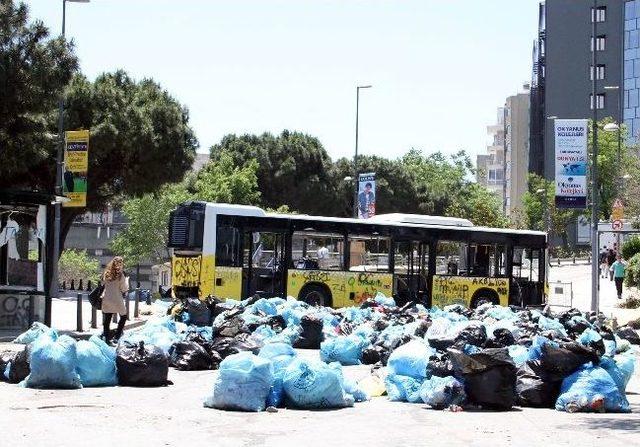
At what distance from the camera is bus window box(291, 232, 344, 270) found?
30297 mm

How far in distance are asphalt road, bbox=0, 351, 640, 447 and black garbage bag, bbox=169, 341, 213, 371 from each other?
2.82 m

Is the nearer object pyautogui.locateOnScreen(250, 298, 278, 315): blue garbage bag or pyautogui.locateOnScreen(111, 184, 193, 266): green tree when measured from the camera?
pyautogui.locateOnScreen(250, 298, 278, 315): blue garbage bag

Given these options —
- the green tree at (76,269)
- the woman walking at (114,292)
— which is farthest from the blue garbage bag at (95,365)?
the green tree at (76,269)

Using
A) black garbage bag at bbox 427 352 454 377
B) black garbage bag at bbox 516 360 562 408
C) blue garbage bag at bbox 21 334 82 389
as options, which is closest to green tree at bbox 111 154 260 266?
blue garbage bag at bbox 21 334 82 389

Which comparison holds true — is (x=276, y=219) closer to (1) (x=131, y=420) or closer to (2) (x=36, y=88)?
(2) (x=36, y=88)

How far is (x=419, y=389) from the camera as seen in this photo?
1340 centimetres

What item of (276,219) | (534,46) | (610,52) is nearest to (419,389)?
(276,219)

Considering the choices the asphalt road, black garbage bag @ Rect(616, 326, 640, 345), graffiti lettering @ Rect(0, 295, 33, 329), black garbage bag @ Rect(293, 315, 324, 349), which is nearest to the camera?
the asphalt road

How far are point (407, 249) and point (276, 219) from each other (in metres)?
3.97

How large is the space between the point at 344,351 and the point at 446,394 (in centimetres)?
523

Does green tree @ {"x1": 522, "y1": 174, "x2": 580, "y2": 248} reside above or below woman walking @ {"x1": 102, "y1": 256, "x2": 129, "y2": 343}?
Answer: above

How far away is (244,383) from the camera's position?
1212cm

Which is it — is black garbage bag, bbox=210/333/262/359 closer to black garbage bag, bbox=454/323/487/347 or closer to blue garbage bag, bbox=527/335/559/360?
black garbage bag, bbox=454/323/487/347

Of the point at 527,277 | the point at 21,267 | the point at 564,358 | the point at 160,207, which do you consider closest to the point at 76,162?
the point at 21,267
